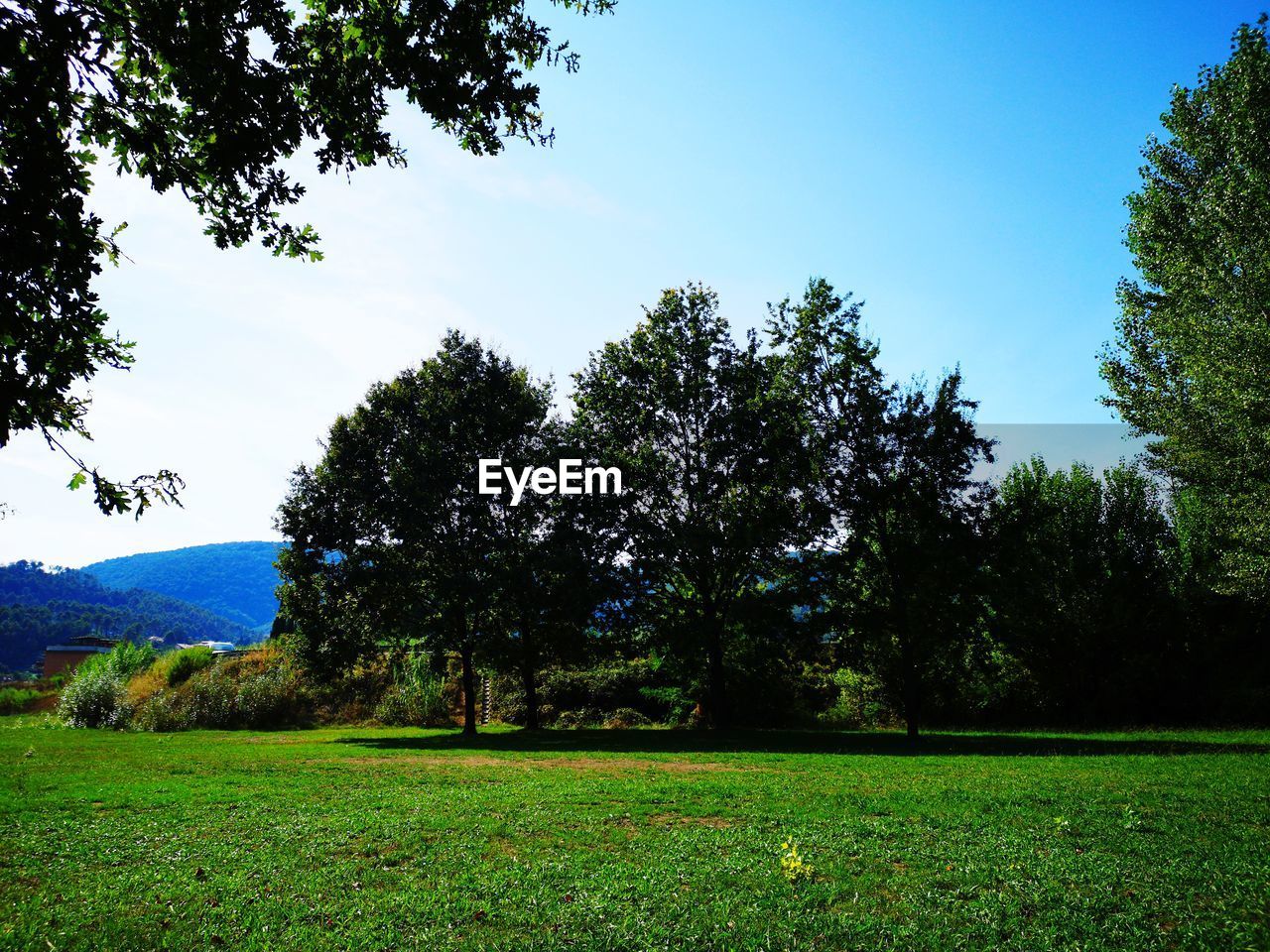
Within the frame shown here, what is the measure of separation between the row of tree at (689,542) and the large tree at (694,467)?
0.10 meters

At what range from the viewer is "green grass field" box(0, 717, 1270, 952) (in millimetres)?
5781

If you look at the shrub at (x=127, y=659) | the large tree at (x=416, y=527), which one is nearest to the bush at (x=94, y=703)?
the shrub at (x=127, y=659)

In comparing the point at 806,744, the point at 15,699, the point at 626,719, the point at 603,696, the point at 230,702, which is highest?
the point at 230,702

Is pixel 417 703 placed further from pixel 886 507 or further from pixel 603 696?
pixel 886 507

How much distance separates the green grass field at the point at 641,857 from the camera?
5781 mm

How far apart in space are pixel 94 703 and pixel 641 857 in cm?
3418

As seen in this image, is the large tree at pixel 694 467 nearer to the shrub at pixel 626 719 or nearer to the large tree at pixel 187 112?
the shrub at pixel 626 719

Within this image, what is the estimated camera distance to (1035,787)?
11.7 meters

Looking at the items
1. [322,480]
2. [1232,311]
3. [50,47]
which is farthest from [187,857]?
[1232,311]

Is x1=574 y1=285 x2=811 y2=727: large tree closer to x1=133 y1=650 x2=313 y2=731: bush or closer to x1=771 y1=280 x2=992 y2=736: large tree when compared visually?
x1=771 y1=280 x2=992 y2=736: large tree

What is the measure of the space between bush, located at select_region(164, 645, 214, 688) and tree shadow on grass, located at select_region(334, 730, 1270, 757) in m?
17.4

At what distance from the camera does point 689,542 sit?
2844cm

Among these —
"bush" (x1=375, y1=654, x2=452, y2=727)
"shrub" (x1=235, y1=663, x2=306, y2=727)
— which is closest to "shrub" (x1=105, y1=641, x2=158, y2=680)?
"shrub" (x1=235, y1=663, x2=306, y2=727)

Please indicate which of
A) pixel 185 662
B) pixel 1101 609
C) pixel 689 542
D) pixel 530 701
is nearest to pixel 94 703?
pixel 185 662
